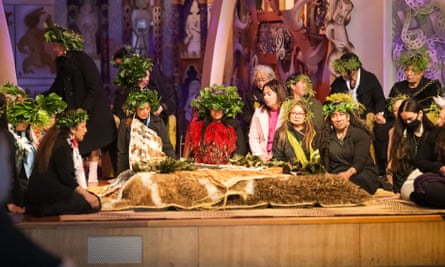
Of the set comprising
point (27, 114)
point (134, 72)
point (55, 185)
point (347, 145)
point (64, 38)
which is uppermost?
point (64, 38)

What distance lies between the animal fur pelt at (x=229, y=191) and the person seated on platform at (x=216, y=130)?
136 cm

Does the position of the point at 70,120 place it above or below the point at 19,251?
below

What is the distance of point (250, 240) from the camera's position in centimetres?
635

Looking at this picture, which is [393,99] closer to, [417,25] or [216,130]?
[216,130]

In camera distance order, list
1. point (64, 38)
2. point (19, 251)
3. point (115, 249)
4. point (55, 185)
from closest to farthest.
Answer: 1. point (19, 251)
2. point (115, 249)
3. point (55, 185)
4. point (64, 38)

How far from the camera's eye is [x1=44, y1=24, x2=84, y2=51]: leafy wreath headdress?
8.87 metres

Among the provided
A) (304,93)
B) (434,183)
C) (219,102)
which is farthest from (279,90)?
(434,183)

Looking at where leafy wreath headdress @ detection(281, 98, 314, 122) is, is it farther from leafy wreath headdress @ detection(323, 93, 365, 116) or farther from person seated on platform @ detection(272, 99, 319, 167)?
leafy wreath headdress @ detection(323, 93, 365, 116)

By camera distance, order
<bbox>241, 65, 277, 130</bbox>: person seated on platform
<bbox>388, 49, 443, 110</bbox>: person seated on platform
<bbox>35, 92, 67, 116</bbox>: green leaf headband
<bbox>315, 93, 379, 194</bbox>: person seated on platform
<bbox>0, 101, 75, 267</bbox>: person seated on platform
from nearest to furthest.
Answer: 1. <bbox>0, 101, 75, 267</bbox>: person seated on platform
2. <bbox>315, 93, 379, 194</bbox>: person seated on platform
3. <bbox>35, 92, 67, 116</bbox>: green leaf headband
4. <bbox>388, 49, 443, 110</bbox>: person seated on platform
5. <bbox>241, 65, 277, 130</bbox>: person seated on platform

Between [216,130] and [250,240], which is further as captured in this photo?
[216,130]

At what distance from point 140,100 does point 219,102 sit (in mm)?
721

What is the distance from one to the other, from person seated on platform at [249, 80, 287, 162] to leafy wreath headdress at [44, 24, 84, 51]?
1.86 m

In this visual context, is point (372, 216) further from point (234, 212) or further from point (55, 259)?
point (55, 259)

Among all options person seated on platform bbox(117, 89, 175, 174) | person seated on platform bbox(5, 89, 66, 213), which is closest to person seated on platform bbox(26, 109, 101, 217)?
person seated on platform bbox(5, 89, 66, 213)
